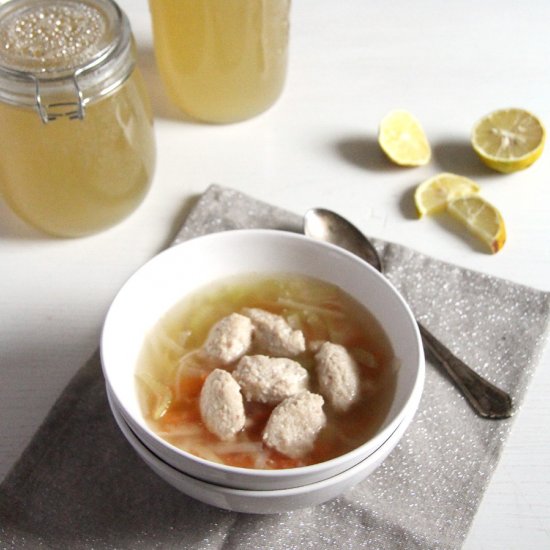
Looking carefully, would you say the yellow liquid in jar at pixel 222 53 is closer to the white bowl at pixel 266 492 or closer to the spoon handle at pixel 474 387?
the spoon handle at pixel 474 387

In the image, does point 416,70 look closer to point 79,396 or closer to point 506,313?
point 506,313

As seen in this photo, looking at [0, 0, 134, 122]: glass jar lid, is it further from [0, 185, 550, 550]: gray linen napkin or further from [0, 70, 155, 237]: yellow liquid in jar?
[0, 185, 550, 550]: gray linen napkin

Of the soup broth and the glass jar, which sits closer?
the soup broth

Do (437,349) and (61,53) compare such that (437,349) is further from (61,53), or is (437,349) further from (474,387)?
(61,53)

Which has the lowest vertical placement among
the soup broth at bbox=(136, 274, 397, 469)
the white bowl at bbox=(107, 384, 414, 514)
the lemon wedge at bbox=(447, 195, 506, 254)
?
the lemon wedge at bbox=(447, 195, 506, 254)

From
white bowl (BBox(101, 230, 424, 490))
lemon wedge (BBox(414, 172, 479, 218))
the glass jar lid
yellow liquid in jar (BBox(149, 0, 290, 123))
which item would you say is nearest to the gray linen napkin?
white bowl (BBox(101, 230, 424, 490))

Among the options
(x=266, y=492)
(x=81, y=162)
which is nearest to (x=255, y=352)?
(x=266, y=492)

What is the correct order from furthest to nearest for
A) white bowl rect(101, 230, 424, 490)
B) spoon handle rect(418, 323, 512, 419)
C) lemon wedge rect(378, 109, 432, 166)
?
lemon wedge rect(378, 109, 432, 166) < spoon handle rect(418, 323, 512, 419) < white bowl rect(101, 230, 424, 490)
